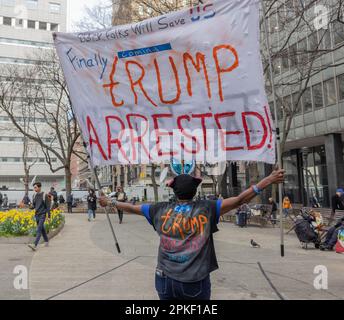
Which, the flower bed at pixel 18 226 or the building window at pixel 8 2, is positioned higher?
the building window at pixel 8 2

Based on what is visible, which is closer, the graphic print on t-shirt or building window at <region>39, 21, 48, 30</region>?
the graphic print on t-shirt

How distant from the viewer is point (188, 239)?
3.37 meters

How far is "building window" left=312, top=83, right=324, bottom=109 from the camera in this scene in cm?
2847

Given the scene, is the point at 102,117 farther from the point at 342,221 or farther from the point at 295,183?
the point at 295,183

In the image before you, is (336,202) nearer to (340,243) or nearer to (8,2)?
(340,243)

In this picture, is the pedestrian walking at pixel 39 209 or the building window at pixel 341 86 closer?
the pedestrian walking at pixel 39 209

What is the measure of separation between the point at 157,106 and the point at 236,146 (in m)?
0.97

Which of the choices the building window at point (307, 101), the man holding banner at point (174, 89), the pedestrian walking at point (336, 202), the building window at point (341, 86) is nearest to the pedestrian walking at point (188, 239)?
the man holding banner at point (174, 89)

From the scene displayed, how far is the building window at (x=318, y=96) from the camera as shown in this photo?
28469 millimetres

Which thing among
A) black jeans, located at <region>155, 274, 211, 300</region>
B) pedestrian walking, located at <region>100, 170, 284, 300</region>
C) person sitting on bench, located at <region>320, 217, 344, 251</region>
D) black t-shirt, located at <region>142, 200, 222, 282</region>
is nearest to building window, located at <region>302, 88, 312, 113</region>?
person sitting on bench, located at <region>320, 217, 344, 251</region>

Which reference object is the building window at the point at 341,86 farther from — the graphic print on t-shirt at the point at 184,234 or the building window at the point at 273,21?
the graphic print on t-shirt at the point at 184,234

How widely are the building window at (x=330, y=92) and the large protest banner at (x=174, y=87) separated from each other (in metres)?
25.1

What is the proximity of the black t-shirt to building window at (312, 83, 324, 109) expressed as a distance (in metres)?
27.3

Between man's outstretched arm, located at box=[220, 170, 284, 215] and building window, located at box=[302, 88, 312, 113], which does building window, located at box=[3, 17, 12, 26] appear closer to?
building window, located at box=[302, 88, 312, 113]
